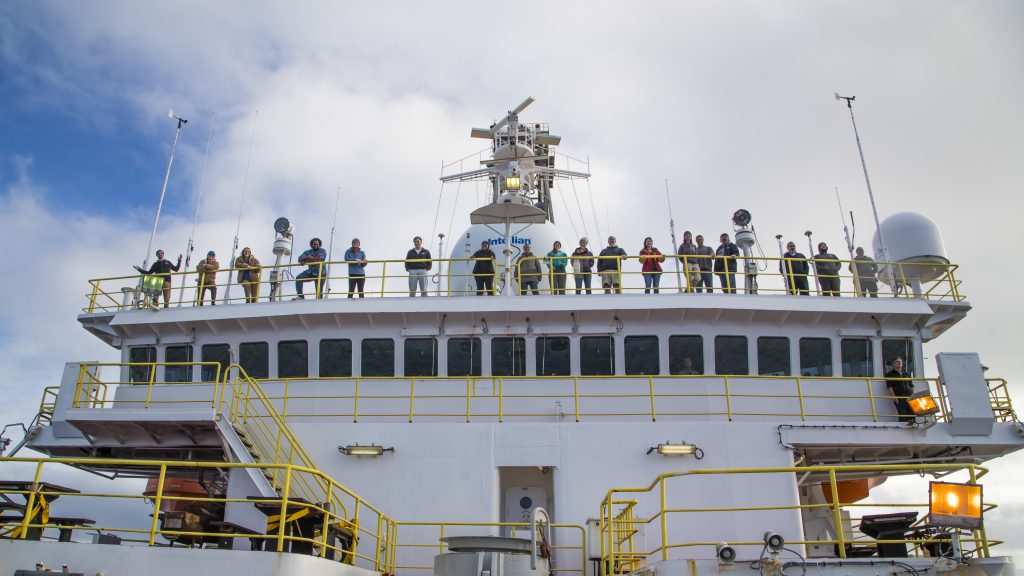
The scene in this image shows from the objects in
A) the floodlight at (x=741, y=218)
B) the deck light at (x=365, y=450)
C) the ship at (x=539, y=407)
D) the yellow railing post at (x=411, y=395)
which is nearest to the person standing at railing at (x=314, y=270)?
the ship at (x=539, y=407)

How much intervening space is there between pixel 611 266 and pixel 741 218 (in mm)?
3281

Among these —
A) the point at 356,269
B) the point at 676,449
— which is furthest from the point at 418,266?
the point at 676,449

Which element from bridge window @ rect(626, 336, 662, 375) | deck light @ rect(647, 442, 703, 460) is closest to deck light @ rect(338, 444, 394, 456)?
deck light @ rect(647, 442, 703, 460)

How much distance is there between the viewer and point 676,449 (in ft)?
42.0

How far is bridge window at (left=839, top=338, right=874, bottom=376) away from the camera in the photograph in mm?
15375

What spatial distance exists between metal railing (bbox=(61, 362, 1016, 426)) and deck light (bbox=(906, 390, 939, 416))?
0.47 m

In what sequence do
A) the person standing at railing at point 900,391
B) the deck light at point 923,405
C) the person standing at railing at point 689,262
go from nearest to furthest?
Answer: the deck light at point 923,405, the person standing at railing at point 900,391, the person standing at railing at point 689,262

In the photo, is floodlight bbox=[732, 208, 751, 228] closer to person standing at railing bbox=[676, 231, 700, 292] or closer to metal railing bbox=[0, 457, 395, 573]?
person standing at railing bbox=[676, 231, 700, 292]

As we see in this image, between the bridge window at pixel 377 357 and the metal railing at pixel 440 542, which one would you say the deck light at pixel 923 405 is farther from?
the bridge window at pixel 377 357

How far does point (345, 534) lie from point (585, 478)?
13.1 feet

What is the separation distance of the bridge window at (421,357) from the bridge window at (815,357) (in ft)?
23.1

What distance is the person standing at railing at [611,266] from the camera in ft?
52.6

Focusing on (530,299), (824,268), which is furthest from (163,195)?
(824,268)

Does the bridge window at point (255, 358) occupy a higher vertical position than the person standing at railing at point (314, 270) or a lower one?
lower
